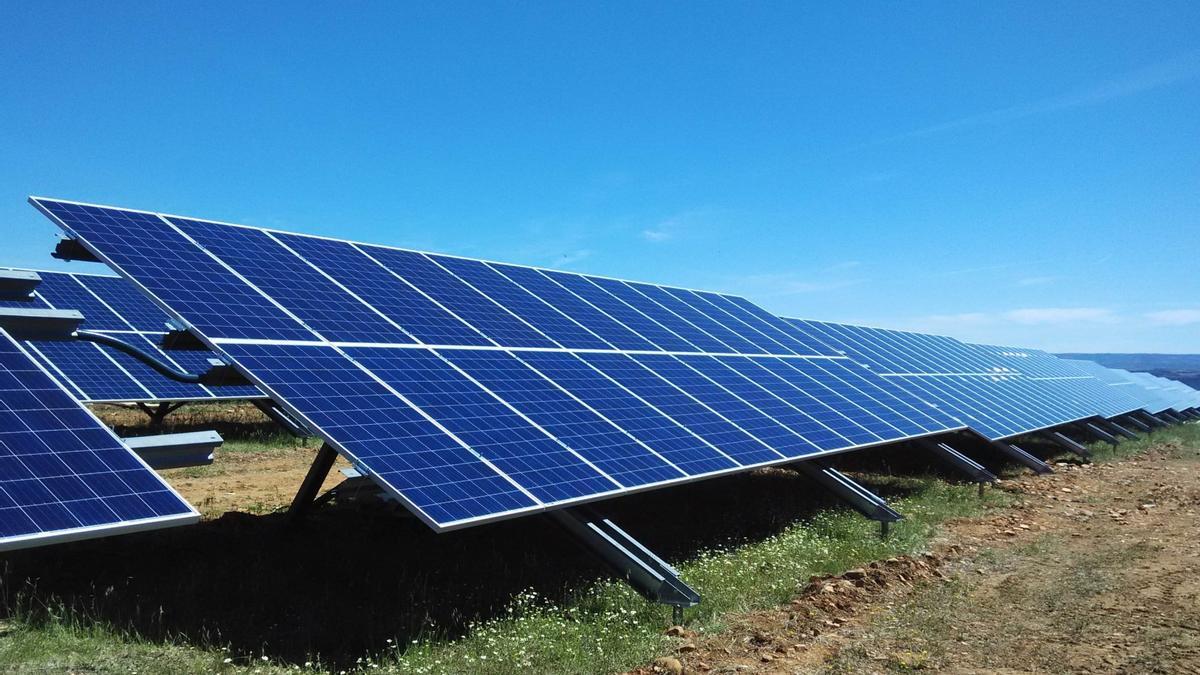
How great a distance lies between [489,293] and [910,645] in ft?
33.1

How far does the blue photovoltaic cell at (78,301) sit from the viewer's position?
24.2 metres

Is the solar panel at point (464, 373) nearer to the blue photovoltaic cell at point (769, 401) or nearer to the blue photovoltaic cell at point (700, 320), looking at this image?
the blue photovoltaic cell at point (769, 401)

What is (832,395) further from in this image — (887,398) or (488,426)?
(488,426)

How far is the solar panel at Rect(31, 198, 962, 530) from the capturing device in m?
9.30

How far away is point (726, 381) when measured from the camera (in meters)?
17.0

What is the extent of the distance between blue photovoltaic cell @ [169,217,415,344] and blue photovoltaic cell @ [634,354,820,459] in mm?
5447

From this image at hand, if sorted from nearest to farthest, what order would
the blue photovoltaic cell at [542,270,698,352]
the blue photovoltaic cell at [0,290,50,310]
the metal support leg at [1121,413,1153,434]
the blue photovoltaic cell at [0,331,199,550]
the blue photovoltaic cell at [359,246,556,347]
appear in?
the blue photovoltaic cell at [0,331,199,550], the blue photovoltaic cell at [0,290,50,310], the blue photovoltaic cell at [359,246,556,347], the blue photovoltaic cell at [542,270,698,352], the metal support leg at [1121,413,1153,434]

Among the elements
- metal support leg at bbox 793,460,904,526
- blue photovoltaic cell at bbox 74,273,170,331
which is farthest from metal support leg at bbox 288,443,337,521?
blue photovoltaic cell at bbox 74,273,170,331

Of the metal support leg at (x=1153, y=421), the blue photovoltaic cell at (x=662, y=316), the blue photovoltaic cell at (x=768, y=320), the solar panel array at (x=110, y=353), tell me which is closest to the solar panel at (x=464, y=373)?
the blue photovoltaic cell at (x=662, y=316)

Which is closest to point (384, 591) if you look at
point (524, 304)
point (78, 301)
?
point (524, 304)

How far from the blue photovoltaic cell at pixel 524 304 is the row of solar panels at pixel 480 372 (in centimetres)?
6

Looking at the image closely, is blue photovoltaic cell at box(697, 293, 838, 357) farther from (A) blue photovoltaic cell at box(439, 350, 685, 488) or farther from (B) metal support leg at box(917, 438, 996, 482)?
(A) blue photovoltaic cell at box(439, 350, 685, 488)

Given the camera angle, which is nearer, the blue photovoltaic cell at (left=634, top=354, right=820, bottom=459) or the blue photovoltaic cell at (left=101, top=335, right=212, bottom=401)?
the blue photovoltaic cell at (left=634, top=354, right=820, bottom=459)

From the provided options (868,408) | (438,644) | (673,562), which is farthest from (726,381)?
(438,644)
